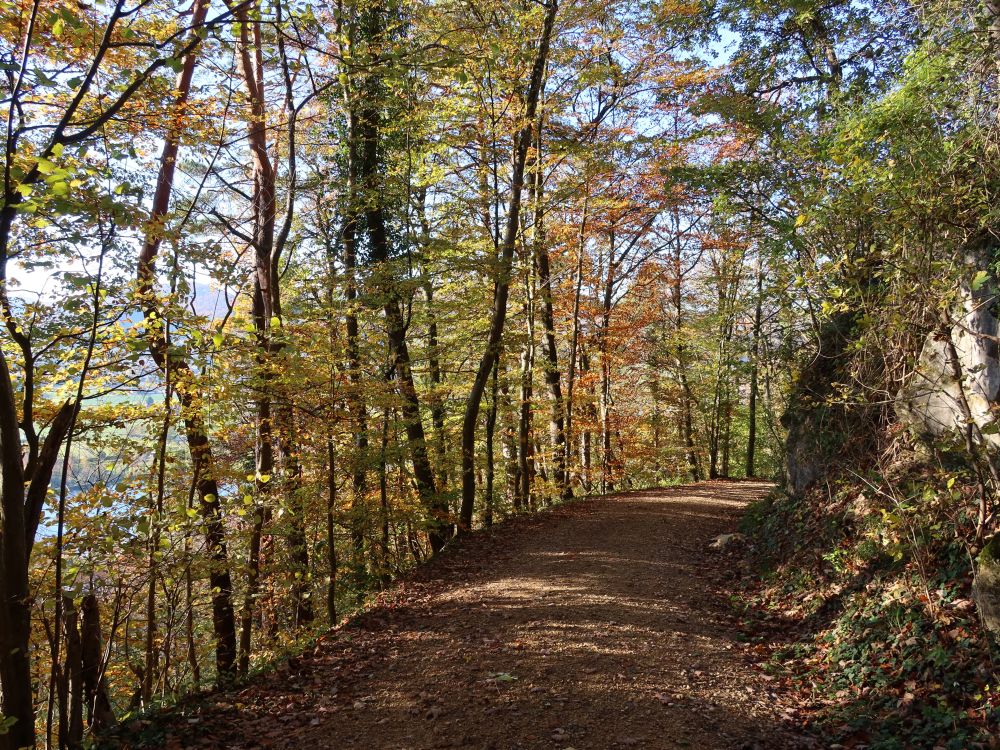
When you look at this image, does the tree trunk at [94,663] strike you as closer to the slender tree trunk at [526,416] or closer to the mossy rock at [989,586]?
the mossy rock at [989,586]

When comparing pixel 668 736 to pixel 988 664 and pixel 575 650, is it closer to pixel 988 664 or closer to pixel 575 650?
pixel 575 650

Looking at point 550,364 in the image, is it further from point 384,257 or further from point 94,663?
point 94,663

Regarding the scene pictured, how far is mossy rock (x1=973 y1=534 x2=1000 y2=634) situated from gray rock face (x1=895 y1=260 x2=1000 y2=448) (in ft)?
3.46

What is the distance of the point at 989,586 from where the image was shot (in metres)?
4.27

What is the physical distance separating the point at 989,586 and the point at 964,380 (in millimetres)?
1613

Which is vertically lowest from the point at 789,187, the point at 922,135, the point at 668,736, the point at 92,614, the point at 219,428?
the point at 668,736

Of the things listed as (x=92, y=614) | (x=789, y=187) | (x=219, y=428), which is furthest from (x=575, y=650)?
(x=789, y=187)

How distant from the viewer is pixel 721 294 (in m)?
21.6

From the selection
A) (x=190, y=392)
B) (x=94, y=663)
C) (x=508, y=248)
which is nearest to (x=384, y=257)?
(x=508, y=248)

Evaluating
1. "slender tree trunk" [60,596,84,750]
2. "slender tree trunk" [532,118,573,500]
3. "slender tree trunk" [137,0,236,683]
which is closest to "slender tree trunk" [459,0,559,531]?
"slender tree trunk" [532,118,573,500]

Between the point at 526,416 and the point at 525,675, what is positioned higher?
the point at 526,416

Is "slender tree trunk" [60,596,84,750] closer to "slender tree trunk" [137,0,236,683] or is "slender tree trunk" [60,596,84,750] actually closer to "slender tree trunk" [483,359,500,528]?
"slender tree trunk" [137,0,236,683]

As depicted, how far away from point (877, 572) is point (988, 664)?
1.69m

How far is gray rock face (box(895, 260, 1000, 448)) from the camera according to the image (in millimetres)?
5109
